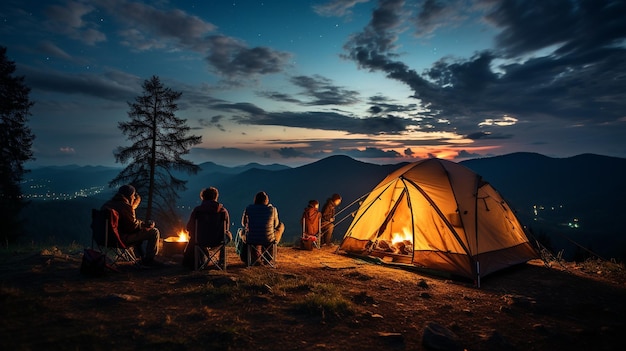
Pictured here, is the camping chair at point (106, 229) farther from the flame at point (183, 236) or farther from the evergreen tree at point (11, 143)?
the evergreen tree at point (11, 143)

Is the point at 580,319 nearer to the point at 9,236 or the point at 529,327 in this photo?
the point at 529,327

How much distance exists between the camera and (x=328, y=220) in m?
12.7

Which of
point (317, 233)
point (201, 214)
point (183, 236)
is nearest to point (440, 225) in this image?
point (317, 233)

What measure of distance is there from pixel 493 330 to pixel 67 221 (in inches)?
4836

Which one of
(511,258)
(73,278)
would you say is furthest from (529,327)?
(73,278)

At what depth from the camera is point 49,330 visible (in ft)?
12.4

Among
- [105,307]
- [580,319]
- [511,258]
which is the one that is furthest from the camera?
[511,258]

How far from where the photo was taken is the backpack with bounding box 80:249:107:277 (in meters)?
6.23

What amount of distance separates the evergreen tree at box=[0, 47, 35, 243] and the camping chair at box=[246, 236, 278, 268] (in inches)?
774

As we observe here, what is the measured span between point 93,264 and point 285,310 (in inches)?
152

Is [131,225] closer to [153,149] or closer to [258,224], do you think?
[258,224]

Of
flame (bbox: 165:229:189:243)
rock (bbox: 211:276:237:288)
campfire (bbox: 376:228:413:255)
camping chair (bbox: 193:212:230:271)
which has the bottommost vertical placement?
rock (bbox: 211:276:237:288)

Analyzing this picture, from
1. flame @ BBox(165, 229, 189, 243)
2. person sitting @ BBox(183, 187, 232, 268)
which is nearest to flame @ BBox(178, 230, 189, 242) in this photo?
flame @ BBox(165, 229, 189, 243)

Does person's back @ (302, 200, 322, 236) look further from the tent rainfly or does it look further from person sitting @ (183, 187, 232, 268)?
person sitting @ (183, 187, 232, 268)
